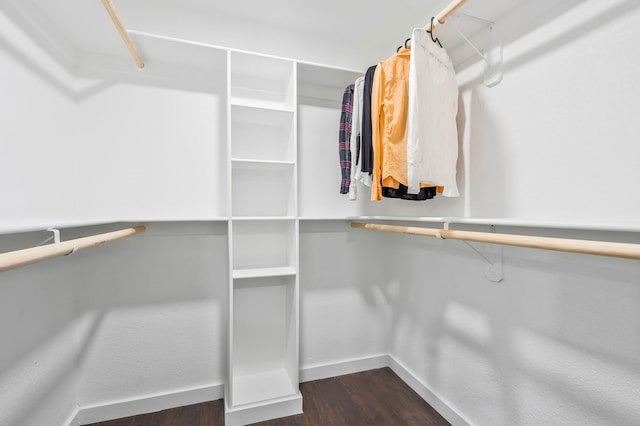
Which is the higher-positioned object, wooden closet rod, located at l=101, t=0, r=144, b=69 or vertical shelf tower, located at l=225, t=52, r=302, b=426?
wooden closet rod, located at l=101, t=0, r=144, b=69

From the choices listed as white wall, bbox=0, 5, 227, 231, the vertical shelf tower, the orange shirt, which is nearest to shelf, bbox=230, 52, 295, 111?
the vertical shelf tower

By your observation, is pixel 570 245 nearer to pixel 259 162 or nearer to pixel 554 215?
pixel 554 215

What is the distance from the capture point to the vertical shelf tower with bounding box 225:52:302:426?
6.15ft

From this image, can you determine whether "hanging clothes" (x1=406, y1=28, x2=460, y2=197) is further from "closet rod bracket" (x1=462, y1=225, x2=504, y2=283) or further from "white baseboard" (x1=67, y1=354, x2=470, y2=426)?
"white baseboard" (x1=67, y1=354, x2=470, y2=426)

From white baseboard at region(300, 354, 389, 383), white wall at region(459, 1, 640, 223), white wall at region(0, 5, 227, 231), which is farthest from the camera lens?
white baseboard at region(300, 354, 389, 383)

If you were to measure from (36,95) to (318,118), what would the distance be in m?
1.57

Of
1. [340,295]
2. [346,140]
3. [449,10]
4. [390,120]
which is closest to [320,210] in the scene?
[346,140]

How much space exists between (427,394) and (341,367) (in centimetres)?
63

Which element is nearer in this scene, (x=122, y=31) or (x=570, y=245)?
(x=570, y=245)

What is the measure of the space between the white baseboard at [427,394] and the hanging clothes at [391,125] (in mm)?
1274

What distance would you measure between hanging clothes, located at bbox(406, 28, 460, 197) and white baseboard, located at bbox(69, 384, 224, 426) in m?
1.81

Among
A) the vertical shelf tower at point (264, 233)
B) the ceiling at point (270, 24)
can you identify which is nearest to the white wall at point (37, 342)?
the vertical shelf tower at point (264, 233)

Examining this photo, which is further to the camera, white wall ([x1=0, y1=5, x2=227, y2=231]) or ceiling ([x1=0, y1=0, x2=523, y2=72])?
ceiling ([x1=0, y1=0, x2=523, y2=72])

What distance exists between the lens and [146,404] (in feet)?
5.87
